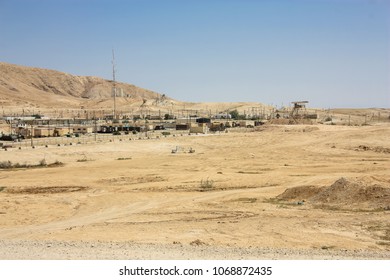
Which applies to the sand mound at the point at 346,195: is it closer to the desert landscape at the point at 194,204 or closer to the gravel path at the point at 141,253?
the desert landscape at the point at 194,204

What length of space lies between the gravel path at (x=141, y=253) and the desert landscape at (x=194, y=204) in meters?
0.02

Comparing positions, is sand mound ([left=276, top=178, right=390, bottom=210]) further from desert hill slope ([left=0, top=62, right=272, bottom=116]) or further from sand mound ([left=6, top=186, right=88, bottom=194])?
desert hill slope ([left=0, top=62, right=272, bottom=116])

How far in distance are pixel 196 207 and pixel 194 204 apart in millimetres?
601

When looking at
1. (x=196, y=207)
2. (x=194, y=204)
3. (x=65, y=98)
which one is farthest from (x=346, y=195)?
(x=65, y=98)

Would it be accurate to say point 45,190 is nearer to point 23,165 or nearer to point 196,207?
point 196,207

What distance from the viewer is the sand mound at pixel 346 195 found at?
18.4 metres

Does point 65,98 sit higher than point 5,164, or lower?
higher

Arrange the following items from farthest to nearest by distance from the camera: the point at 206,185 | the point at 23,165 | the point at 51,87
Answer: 1. the point at 51,87
2. the point at 23,165
3. the point at 206,185

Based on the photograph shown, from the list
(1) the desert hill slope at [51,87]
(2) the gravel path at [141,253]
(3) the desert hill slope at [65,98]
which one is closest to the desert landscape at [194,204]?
(2) the gravel path at [141,253]

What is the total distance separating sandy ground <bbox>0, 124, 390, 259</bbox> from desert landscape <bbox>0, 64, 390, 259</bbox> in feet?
0.14

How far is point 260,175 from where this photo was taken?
27.8 metres

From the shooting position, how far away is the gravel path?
390 inches

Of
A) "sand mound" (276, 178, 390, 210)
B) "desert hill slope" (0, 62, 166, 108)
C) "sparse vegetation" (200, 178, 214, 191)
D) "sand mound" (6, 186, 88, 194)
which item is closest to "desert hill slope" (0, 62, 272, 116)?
"desert hill slope" (0, 62, 166, 108)

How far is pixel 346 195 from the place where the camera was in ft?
63.4
